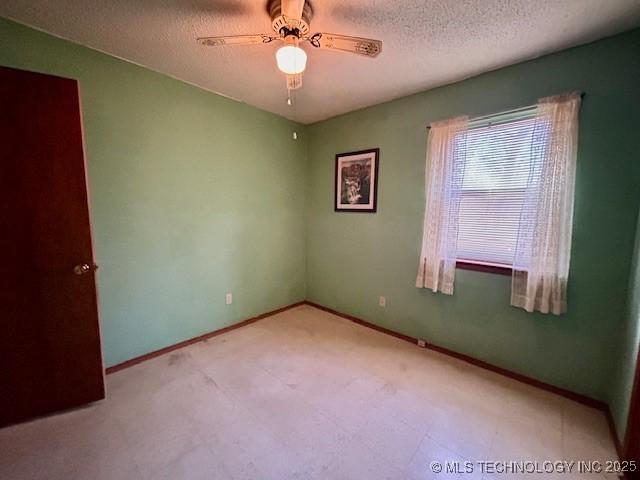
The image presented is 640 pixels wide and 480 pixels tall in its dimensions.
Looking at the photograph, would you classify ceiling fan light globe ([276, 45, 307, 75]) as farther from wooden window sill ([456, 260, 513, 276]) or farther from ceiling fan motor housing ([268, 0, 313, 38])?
wooden window sill ([456, 260, 513, 276])

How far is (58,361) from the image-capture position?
1575 mm

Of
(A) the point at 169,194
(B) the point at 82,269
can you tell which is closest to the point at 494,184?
(A) the point at 169,194

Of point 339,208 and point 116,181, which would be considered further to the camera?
point 339,208

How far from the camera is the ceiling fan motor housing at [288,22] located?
130 centimetres

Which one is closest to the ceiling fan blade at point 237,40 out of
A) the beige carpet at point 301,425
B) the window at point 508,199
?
the window at point 508,199

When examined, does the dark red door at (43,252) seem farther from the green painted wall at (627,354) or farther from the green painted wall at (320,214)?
the green painted wall at (627,354)

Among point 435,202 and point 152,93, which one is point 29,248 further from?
point 435,202

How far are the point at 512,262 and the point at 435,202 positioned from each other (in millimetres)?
729

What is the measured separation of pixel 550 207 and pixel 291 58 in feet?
6.13

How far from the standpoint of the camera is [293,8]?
121 centimetres

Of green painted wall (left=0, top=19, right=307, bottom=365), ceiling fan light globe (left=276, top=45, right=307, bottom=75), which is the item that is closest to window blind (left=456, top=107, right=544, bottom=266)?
ceiling fan light globe (left=276, top=45, right=307, bottom=75)

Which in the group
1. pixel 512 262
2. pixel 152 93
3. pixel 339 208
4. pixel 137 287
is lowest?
pixel 137 287

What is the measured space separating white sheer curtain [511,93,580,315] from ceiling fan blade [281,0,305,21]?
1.67 m

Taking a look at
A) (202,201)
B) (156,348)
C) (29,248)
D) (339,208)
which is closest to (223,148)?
(202,201)
